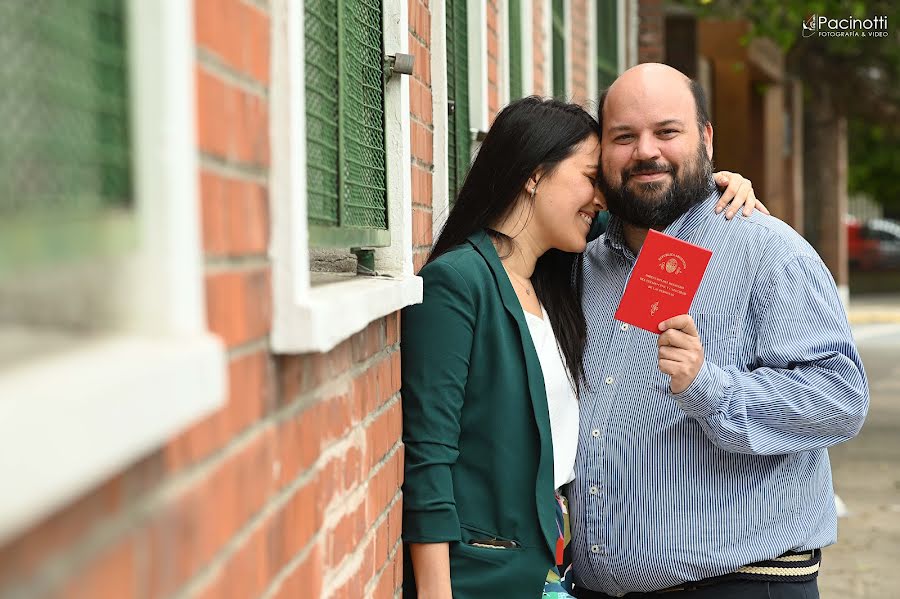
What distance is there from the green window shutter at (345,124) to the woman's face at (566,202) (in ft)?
1.69

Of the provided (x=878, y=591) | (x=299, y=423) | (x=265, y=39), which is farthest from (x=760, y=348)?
(x=878, y=591)

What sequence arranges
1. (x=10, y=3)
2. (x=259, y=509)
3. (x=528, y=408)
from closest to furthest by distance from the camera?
1. (x=10, y=3)
2. (x=259, y=509)
3. (x=528, y=408)

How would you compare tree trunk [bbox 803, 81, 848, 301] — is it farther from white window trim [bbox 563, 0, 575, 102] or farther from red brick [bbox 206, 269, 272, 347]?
red brick [bbox 206, 269, 272, 347]

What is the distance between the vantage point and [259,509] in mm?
1540

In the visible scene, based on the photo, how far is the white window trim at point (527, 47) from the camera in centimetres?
622

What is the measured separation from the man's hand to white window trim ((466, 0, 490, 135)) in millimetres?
1978

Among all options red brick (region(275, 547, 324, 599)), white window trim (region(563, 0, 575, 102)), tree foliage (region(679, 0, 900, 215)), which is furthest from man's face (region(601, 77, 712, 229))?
tree foliage (region(679, 0, 900, 215))

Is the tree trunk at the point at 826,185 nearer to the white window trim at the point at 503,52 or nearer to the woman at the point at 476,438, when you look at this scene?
the white window trim at the point at 503,52

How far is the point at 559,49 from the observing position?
770 centimetres

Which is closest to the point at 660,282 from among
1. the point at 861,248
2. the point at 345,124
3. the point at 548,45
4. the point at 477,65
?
the point at 345,124

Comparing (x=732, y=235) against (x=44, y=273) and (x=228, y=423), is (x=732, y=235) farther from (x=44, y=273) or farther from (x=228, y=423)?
(x=44, y=273)

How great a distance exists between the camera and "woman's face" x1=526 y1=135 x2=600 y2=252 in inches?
122

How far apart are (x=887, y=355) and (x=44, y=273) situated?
16276mm

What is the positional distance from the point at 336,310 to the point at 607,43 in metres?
8.64
